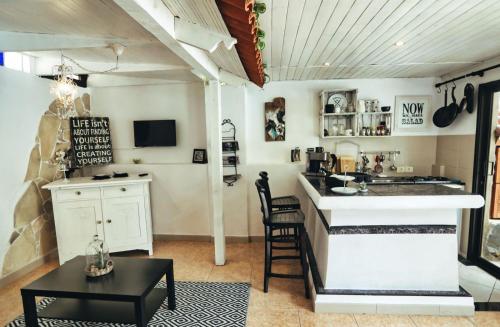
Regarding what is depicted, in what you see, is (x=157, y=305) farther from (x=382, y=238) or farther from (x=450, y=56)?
(x=450, y=56)

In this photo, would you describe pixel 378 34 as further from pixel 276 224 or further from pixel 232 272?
pixel 232 272

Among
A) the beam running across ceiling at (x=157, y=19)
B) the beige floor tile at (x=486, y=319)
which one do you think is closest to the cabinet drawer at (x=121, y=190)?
the beam running across ceiling at (x=157, y=19)

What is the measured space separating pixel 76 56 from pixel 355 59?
10.0 feet

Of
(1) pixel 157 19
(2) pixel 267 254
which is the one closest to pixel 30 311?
(2) pixel 267 254

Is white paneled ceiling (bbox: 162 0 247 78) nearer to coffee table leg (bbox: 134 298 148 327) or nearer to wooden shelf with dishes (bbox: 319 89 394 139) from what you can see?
coffee table leg (bbox: 134 298 148 327)

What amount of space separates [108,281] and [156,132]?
7.53ft

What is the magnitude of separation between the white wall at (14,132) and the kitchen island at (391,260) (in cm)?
326

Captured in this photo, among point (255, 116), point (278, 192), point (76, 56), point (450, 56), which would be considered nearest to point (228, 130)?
point (255, 116)

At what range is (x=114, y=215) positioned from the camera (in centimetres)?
351

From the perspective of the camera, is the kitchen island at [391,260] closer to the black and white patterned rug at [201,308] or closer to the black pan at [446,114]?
the black and white patterned rug at [201,308]

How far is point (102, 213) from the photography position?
347 cm

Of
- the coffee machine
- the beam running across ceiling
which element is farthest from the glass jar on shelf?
the coffee machine

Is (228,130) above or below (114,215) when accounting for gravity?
above

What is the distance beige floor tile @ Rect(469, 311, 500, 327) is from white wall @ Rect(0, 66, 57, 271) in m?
4.57
